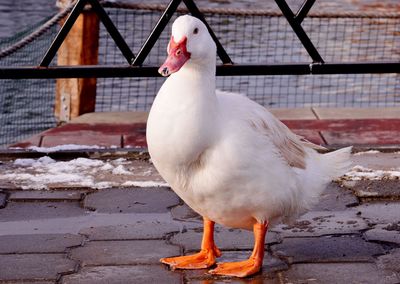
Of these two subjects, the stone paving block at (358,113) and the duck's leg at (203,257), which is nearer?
the duck's leg at (203,257)

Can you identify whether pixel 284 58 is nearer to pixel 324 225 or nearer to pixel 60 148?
pixel 60 148

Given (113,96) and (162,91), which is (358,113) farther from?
(162,91)

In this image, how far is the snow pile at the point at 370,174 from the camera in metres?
5.48

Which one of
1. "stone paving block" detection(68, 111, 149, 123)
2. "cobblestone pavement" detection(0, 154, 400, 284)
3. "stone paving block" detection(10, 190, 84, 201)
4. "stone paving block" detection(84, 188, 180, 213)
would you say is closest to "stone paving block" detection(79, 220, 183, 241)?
"cobblestone pavement" detection(0, 154, 400, 284)

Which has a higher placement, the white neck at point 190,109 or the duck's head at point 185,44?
the duck's head at point 185,44

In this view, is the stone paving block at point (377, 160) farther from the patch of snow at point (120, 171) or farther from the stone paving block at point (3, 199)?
the stone paving block at point (3, 199)

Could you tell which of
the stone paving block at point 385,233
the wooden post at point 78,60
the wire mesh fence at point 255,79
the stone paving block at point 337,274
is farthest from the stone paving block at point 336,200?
the wooden post at point 78,60

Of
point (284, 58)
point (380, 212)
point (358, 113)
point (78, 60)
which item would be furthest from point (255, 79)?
point (380, 212)

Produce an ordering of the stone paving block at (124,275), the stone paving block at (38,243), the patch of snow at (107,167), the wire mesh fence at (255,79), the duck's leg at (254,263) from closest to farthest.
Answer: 1. the stone paving block at (124,275)
2. the duck's leg at (254,263)
3. the stone paving block at (38,243)
4. the patch of snow at (107,167)
5. the wire mesh fence at (255,79)

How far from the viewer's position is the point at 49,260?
435cm

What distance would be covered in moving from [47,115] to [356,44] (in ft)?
11.4

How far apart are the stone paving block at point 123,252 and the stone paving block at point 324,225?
589mm

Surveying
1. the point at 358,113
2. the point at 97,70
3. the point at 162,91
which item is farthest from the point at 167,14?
the point at 358,113

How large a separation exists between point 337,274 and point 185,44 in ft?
3.80
